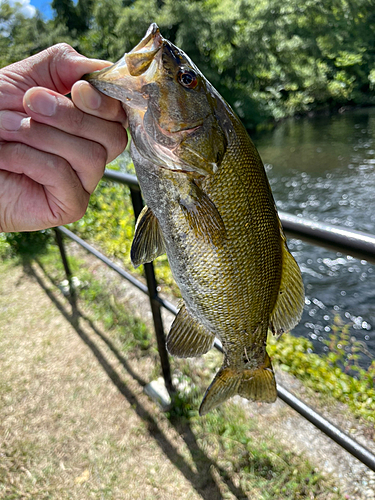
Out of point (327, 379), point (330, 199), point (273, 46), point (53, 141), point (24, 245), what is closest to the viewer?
point (53, 141)

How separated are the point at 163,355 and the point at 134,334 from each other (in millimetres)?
643

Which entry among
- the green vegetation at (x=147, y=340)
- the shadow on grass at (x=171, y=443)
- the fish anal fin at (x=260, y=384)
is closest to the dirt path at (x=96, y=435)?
the shadow on grass at (x=171, y=443)

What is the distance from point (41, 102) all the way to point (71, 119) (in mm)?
90

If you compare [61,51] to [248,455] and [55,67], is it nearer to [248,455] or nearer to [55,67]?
[55,67]

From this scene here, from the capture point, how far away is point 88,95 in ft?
3.21

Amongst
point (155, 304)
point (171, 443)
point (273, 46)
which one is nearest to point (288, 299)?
point (155, 304)

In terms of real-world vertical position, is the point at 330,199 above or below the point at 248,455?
below

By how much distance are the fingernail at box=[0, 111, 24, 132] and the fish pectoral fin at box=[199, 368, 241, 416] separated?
96 cm

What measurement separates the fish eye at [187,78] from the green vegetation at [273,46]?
22.3 meters

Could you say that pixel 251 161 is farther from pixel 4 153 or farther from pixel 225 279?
pixel 4 153

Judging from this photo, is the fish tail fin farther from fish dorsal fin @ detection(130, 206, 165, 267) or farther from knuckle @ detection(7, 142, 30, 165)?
knuckle @ detection(7, 142, 30, 165)

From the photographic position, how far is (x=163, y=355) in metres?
2.52

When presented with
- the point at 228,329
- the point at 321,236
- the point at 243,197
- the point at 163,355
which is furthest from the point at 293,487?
the point at 243,197

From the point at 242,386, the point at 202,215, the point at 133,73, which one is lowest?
the point at 242,386
